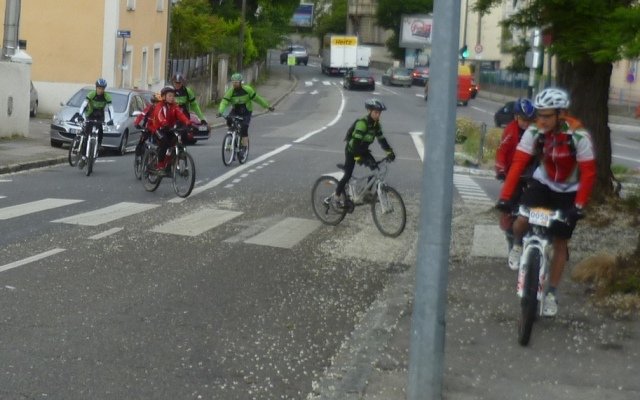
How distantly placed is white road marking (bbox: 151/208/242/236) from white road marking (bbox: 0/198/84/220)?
5.69 ft

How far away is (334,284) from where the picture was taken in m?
10.7

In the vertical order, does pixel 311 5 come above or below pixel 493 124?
above

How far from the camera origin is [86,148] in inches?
822

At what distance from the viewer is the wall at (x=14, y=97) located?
27344 millimetres

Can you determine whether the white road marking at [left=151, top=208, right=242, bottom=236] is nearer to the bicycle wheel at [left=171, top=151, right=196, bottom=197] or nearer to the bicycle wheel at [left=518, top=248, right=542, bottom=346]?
the bicycle wheel at [left=171, top=151, right=196, bottom=197]

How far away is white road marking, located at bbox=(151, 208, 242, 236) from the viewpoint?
1370cm

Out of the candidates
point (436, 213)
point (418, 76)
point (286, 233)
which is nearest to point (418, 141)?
point (286, 233)

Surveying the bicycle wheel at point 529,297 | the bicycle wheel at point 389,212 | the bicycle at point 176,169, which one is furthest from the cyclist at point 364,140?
the bicycle wheel at point 529,297

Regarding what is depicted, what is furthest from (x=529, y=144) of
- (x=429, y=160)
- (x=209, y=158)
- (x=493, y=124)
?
(x=493, y=124)

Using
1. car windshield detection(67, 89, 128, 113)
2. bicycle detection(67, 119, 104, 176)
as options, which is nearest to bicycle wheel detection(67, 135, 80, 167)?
bicycle detection(67, 119, 104, 176)

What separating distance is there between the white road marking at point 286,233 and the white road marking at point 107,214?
1.87 meters

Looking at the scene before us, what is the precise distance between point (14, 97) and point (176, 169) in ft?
37.9

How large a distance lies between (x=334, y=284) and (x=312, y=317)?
1.57m

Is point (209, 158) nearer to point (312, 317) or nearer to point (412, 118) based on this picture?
point (312, 317)
